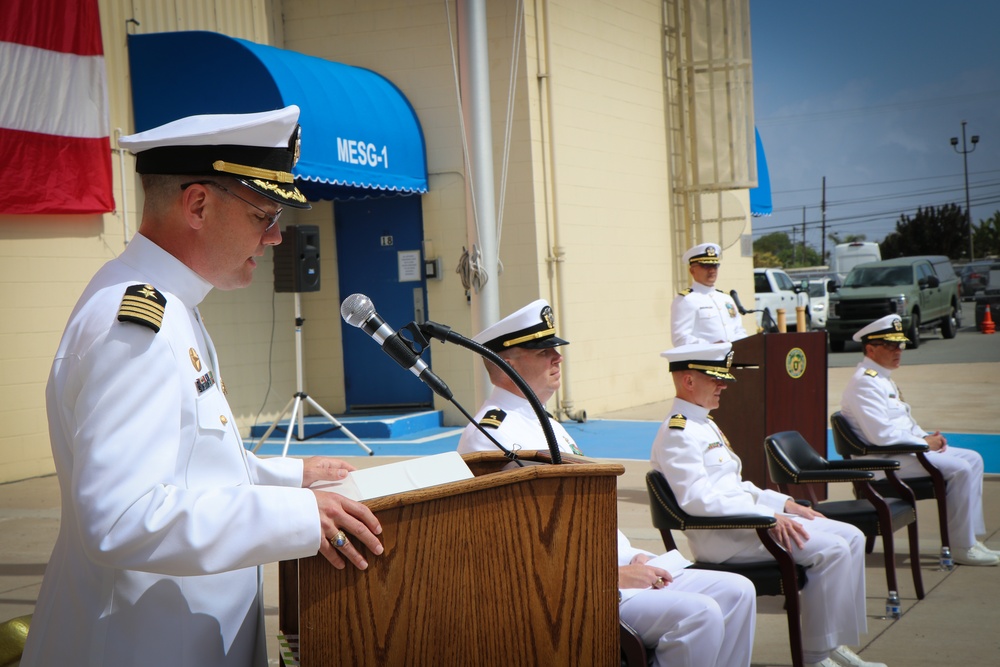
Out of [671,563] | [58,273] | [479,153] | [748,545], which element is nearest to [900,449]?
[748,545]

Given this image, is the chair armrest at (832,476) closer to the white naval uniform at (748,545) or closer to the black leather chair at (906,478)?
the black leather chair at (906,478)

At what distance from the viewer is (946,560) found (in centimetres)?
→ 597

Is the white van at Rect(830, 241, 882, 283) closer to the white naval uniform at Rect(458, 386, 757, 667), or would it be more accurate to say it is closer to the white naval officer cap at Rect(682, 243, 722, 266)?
the white naval officer cap at Rect(682, 243, 722, 266)

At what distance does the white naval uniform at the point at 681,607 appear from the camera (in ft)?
9.98

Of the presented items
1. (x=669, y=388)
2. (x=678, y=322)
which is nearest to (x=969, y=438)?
(x=678, y=322)

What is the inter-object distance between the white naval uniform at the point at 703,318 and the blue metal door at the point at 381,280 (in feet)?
12.9

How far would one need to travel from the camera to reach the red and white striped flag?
362 inches

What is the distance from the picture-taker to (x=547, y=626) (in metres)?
1.87

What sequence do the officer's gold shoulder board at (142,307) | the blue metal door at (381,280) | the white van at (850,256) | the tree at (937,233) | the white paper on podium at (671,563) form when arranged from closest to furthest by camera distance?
the officer's gold shoulder board at (142,307) → the white paper on podium at (671,563) → the blue metal door at (381,280) → the white van at (850,256) → the tree at (937,233)

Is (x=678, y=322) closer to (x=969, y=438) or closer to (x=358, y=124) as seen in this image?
(x=969, y=438)

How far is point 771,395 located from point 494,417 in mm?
3970

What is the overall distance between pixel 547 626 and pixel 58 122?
9163mm

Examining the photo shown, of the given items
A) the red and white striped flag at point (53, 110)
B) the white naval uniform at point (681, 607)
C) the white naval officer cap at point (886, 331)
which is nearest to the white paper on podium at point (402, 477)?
the white naval uniform at point (681, 607)

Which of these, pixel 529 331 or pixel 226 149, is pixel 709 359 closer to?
pixel 529 331
